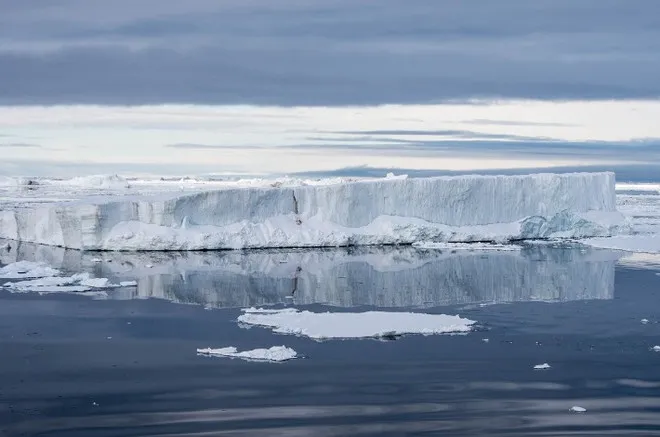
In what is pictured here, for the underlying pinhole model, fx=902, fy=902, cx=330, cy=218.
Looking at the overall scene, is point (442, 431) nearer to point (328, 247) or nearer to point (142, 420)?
point (142, 420)

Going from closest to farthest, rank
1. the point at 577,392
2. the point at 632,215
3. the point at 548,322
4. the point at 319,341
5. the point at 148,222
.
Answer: the point at 577,392, the point at 319,341, the point at 548,322, the point at 148,222, the point at 632,215

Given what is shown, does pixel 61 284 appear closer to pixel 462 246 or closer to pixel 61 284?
pixel 61 284

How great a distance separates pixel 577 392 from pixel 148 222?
39.4 ft

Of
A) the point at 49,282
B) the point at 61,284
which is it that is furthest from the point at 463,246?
the point at 49,282

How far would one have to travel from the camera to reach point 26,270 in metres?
15.0

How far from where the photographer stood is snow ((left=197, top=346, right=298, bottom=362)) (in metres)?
8.30

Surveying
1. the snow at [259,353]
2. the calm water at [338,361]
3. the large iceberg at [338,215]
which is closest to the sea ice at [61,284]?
the calm water at [338,361]

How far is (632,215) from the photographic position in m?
28.0

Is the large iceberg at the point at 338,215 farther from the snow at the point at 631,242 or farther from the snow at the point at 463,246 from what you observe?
the snow at the point at 631,242

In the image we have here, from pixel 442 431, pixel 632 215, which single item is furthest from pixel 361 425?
pixel 632 215

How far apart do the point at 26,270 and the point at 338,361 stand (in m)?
8.44

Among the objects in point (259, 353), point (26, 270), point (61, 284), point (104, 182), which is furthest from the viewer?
point (104, 182)

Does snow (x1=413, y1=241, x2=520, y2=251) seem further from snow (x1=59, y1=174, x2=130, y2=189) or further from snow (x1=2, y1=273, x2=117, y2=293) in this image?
snow (x1=59, y1=174, x2=130, y2=189)

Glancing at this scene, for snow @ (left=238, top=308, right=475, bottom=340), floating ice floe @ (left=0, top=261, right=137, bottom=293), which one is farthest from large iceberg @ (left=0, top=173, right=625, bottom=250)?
snow @ (left=238, top=308, right=475, bottom=340)
